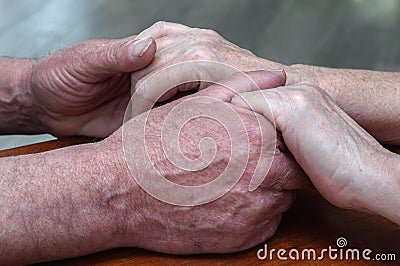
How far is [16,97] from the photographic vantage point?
1194 mm

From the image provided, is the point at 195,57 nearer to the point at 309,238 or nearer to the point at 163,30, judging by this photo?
the point at 163,30

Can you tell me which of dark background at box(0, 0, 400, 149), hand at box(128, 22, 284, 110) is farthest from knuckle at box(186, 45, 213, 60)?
dark background at box(0, 0, 400, 149)

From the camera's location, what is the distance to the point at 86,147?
33.9 inches

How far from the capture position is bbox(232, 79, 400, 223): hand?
80cm

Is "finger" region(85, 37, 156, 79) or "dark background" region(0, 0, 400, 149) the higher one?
"dark background" region(0, 0, 400, 149)

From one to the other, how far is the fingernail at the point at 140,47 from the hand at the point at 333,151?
0.20 metres

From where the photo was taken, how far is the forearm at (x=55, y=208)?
31.5 inches

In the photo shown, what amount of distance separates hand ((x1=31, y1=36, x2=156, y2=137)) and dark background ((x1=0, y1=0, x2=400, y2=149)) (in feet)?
2.54

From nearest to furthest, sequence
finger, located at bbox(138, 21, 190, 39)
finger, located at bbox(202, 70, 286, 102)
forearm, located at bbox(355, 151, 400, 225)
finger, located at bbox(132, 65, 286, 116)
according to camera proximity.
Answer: forearm, located at bbox(355, 151, 400, 225)
finger, located at bbox(202, 70, 286, 102)
finger, located at bbox(132, 65, 286, 116)
finger, located at bbox(138, 21, 190, 39)

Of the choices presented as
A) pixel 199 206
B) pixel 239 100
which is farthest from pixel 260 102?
pixel 199 206
